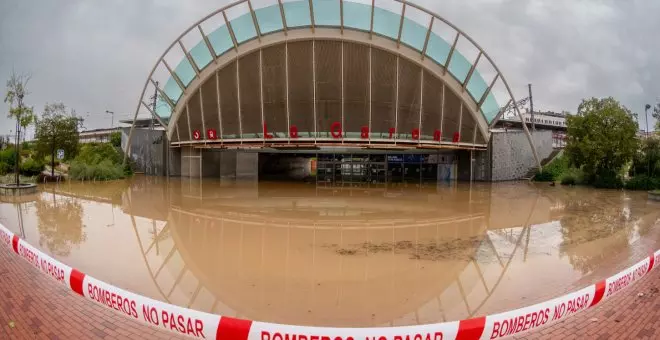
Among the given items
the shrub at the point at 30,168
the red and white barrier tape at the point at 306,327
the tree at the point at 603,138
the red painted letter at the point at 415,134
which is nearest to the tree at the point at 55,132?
the shrub at the point at 30,168

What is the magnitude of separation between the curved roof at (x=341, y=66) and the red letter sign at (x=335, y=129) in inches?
19.6

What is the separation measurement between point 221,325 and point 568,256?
29.2ft

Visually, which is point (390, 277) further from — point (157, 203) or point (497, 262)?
point (157, 203)

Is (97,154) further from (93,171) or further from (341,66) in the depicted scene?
(341,66)

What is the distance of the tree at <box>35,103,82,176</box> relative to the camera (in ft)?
96.3

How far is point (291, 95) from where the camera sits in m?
28.5

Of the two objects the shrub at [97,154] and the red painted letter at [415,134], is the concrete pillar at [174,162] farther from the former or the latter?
the red painted letter at [415,134]

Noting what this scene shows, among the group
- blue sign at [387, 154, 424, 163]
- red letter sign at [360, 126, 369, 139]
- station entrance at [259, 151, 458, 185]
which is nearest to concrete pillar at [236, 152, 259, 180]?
station entrance at [259, 151, 458, 185]

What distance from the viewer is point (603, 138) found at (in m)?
26.8

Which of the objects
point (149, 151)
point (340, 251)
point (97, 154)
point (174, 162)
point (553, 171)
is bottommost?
point (340, 251)

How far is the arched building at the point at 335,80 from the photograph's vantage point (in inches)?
1051

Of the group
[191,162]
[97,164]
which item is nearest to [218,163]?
[191,162]

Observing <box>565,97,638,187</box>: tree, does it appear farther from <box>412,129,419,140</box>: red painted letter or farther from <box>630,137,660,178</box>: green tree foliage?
<box>412,129,419,140</box>: red painted letter

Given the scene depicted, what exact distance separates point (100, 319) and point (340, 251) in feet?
18.4
